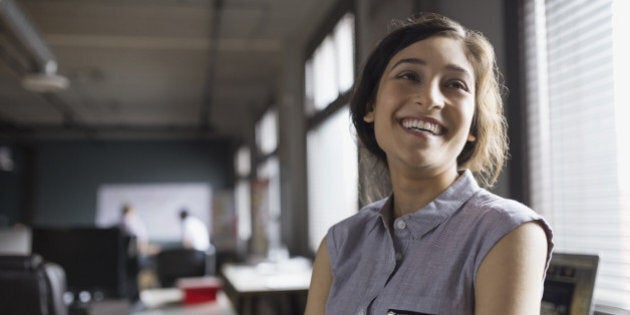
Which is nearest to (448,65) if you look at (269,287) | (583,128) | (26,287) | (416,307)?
(416,307)

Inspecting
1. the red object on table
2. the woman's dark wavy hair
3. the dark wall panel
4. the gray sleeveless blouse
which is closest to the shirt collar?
the gray sleeveless blouse

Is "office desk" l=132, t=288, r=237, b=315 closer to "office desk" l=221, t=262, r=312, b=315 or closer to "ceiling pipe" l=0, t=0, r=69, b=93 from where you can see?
"office desk" l=221, t=262, r=312, b=315

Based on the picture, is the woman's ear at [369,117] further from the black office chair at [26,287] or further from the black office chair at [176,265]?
the black office chair at [176,265]

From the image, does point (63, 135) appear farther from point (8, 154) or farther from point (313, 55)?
point (313, 55)

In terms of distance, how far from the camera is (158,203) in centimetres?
1500

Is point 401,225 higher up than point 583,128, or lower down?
lower down

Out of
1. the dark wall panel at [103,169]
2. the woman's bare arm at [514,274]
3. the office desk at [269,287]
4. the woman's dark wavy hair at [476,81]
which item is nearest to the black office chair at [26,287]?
the office desk at [269,287]

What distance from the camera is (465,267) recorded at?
3.51 feet

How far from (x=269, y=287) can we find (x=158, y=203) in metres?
11.8

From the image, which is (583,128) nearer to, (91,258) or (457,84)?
(457,84)

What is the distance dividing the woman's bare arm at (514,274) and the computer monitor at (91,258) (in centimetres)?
338

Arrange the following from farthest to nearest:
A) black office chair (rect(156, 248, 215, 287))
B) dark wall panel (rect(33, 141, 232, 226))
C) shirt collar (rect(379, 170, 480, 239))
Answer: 1. dark wall panel (rect(33, 141, 232, 226))
2. black office chair (rect(156, 248, 215, 287))
3. shirt collar (rect(379, 170, 480, 239))

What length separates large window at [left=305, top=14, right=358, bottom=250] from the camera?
5.10 meters

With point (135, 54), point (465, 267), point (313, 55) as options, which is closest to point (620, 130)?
point (465, 267)
